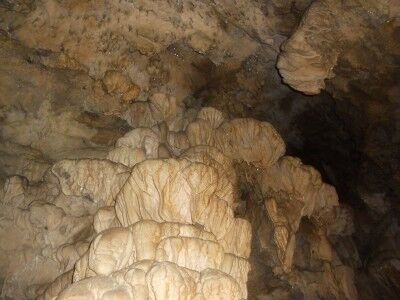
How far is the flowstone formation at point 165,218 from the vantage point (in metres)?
4.26

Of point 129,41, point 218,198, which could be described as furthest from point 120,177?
point 129,41

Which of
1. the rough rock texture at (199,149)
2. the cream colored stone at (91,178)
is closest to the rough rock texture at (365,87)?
the rough rock texture at (199,149)

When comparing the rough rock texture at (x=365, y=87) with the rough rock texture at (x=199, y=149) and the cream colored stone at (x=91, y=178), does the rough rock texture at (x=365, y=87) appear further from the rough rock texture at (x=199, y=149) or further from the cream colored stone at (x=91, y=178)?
the cream colored stone at (x=91, y=178)

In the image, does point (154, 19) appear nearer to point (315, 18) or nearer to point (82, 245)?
point (315, 18)

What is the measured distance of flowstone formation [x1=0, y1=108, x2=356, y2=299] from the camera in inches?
168

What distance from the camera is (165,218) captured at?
4816 millimetres

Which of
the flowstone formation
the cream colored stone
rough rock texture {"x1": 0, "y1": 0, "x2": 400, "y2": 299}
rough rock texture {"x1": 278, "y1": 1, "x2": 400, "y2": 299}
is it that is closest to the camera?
the flowstone formation

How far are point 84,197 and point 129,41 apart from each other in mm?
2603

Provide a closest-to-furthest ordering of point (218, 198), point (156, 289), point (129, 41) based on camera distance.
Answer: point (156, 289) → point (218, 198) → point (129, 41)

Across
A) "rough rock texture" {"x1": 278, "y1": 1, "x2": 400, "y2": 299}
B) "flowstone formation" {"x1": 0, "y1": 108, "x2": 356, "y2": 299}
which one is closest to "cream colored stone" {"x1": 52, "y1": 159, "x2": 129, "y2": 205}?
"flowstone formation" {"x1": 0, "y1": 108, "x2": 356, "y2": 299}

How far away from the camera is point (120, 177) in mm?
5516

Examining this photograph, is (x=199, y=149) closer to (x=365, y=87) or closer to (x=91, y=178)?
(x=91, y=178)

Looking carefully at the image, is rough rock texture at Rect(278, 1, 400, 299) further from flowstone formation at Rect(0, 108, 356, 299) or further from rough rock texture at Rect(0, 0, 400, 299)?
flowstone formation at Rect(0, 108, 356, 299)

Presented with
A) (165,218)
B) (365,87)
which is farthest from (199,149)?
(365,87)
